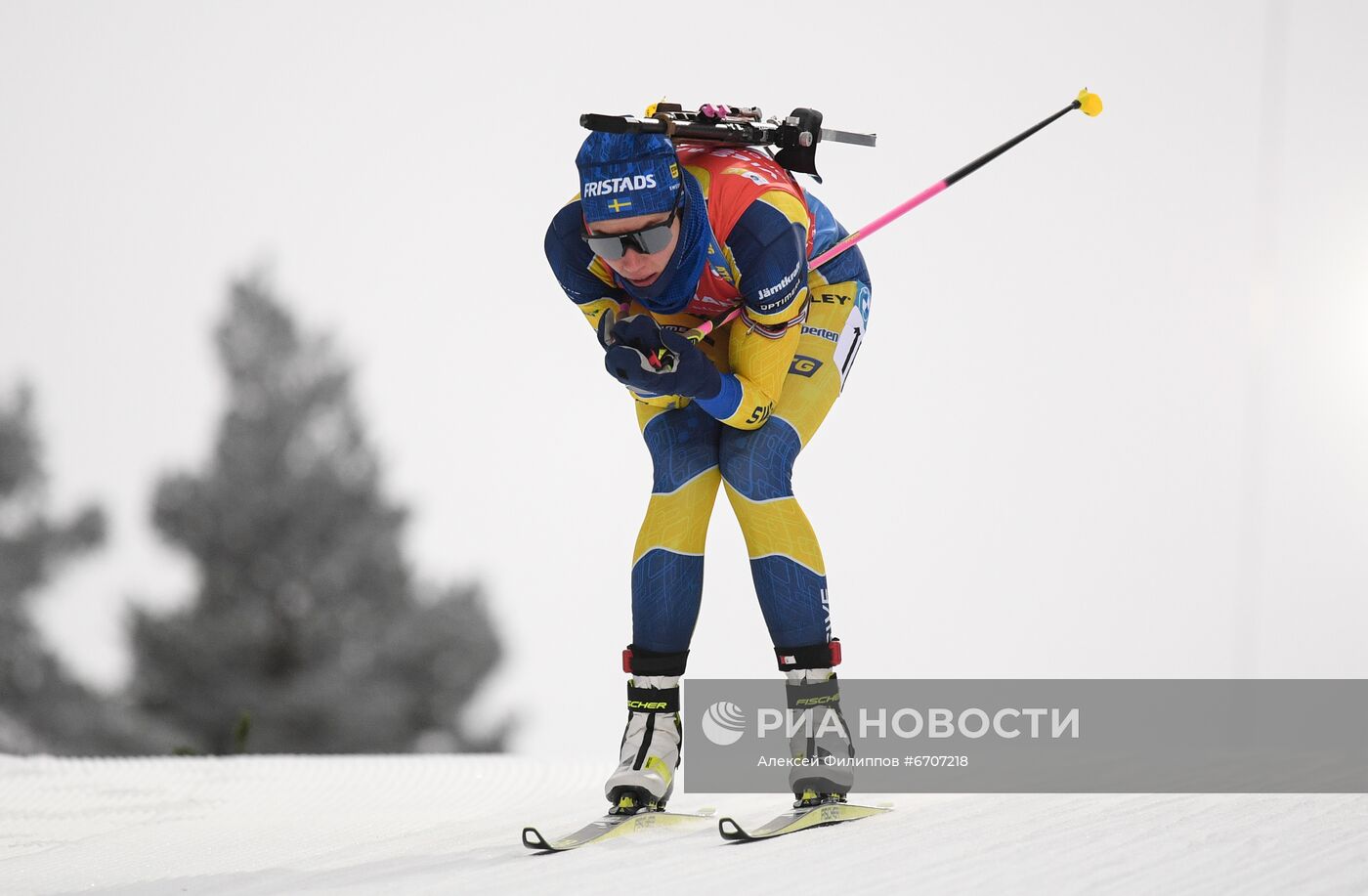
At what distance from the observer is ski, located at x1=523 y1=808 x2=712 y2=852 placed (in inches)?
99.3

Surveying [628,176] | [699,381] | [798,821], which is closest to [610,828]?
[798,821]

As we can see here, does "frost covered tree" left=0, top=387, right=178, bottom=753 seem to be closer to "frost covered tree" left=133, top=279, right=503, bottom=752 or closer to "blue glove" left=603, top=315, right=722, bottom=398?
"frost covered tree" left=133, top=279, right=503, bottom=752

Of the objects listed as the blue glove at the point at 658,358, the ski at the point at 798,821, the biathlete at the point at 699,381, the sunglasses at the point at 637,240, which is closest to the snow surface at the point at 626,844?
the ski at the point at 798,821

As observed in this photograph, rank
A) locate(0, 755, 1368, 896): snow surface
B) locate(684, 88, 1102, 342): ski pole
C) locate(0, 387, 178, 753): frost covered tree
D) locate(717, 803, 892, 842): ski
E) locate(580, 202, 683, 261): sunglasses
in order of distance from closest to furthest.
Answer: locate(0, 755, 1368, 896): snow surface → locate(717, 803, 892, 842): ski → locate(580, 202, 683, 261): sunglasses → locate(684, 88, 1102, 342): ski pole → locate(0, 387, 178, 753): frost covered tree

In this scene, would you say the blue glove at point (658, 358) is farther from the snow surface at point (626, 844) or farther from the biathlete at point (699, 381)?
the snow surface at point (626, 844)

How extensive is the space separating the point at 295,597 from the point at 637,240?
33.2 feet

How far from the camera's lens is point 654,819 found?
2.71 metres

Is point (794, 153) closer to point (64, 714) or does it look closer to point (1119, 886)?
point (1119, 886)

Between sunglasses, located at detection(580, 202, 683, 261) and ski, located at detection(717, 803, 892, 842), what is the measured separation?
3.31 ft

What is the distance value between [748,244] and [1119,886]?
1259 millimetres

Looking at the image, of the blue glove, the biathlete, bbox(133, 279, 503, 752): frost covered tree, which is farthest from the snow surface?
bbox(133, 279, 503, 752): frost covered tree

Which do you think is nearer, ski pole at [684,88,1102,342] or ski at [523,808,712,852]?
ski at [523,808,712,852]

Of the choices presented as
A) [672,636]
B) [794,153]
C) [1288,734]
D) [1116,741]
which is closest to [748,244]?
[794,153]

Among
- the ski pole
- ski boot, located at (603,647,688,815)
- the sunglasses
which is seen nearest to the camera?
the sunglasses
